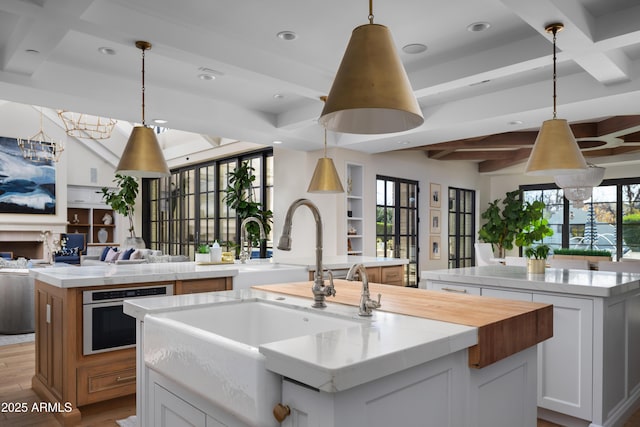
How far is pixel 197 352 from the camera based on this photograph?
130 cm

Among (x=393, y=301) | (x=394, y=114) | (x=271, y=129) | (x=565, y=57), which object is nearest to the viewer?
(x=394, y=114)

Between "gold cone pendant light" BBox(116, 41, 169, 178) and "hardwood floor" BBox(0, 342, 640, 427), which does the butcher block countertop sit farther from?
"hardwood floor" BBox(0, 342, 640, 427)

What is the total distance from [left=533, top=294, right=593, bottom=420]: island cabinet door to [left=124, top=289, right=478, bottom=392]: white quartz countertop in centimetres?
165

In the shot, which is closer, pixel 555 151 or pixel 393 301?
pixel 393 301

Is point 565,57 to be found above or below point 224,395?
above

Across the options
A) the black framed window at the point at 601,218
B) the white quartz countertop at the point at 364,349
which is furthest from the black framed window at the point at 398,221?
the white quartz countertop at the point at 364,349

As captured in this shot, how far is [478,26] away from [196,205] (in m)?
7.48

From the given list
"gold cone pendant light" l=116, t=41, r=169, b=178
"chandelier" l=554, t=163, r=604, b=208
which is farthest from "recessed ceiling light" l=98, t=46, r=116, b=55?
"chandelier" l=554, t=163, r=604, b=208

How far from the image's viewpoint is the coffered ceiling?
9.05 ft

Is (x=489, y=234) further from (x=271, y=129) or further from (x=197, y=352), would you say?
(x=197, y=352)

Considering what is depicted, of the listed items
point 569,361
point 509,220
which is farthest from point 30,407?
point 509,220

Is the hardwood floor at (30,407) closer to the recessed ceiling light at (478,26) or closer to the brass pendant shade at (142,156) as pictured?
the brass pendant shade at (142,156)

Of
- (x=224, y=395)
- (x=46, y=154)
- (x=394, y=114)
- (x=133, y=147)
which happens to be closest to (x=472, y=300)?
(x=394, y=114)

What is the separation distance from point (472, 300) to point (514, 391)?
0.39 meters
